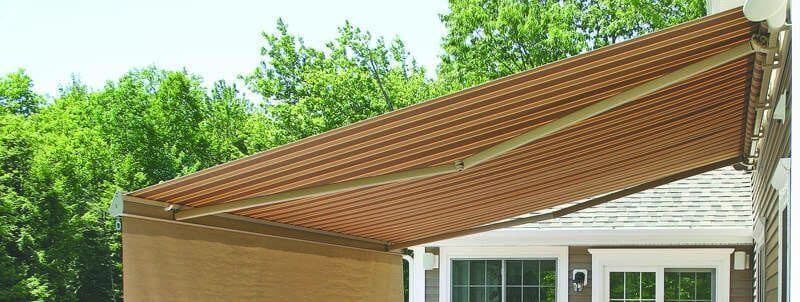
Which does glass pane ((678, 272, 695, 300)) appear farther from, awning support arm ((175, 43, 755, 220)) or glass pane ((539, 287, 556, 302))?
awning support arm ((175, 43, 755, 220))

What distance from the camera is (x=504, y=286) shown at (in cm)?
1441

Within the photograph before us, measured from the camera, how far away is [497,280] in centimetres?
1441

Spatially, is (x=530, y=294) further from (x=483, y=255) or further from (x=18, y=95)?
(x=18, y=95)

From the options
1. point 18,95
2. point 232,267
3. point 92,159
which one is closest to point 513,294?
point 232,267

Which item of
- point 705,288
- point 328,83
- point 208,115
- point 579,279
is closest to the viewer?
point 705,288

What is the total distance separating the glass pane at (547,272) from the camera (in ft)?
46.4

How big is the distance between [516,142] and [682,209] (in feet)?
32.0

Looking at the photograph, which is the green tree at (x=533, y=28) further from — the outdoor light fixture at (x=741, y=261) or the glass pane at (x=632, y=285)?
the outdoor light fixture at (x=741, y=261)

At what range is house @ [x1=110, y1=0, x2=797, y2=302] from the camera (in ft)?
12.4

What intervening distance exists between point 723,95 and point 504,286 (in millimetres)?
9033

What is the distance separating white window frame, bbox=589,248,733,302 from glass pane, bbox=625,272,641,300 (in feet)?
0.30

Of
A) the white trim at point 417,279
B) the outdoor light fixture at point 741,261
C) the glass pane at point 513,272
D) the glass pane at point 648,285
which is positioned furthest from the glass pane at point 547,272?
the outdoor light fixture at point 741,261

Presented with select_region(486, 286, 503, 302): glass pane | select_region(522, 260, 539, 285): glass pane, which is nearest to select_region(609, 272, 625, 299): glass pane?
select_region(522, 260, 539, 285): glass pane

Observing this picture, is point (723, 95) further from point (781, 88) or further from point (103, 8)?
point (103, 8)
